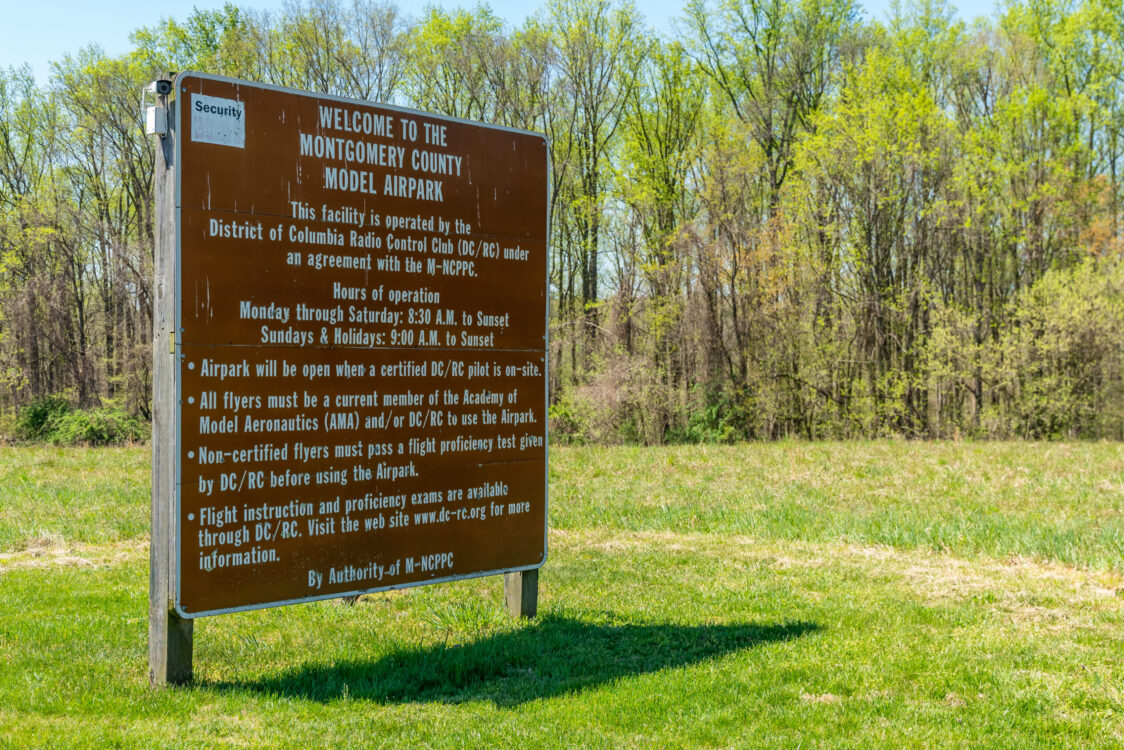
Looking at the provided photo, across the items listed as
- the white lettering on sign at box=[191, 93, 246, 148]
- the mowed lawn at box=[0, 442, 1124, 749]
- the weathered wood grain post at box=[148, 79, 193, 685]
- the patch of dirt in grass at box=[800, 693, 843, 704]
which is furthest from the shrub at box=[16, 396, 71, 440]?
the patch of dirt in grass at box=[800, 693, 843, 704]

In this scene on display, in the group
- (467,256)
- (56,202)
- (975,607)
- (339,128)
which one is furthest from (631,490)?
(56,202)

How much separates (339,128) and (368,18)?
32498 mm

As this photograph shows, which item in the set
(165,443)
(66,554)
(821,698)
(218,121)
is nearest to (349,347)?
(165,443)

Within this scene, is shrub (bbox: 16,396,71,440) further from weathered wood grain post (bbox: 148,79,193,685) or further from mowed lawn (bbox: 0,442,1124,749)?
weathered wood grain post (bbox: 148,79,193,685)

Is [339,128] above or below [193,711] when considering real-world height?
above

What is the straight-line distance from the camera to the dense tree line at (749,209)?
30953mm

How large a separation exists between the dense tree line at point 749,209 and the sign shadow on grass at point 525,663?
2554 cm

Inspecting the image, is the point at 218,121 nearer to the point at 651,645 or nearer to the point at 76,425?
the point at 651,645

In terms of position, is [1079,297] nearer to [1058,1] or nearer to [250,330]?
[1058,1]

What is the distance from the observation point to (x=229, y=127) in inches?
228

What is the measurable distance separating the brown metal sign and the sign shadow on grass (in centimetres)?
50

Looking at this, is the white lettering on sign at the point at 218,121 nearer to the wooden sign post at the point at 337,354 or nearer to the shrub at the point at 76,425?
the wooden sign post at the point at 337,354

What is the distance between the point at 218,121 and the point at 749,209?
98.7ft

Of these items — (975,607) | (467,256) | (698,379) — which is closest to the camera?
(467,256)
